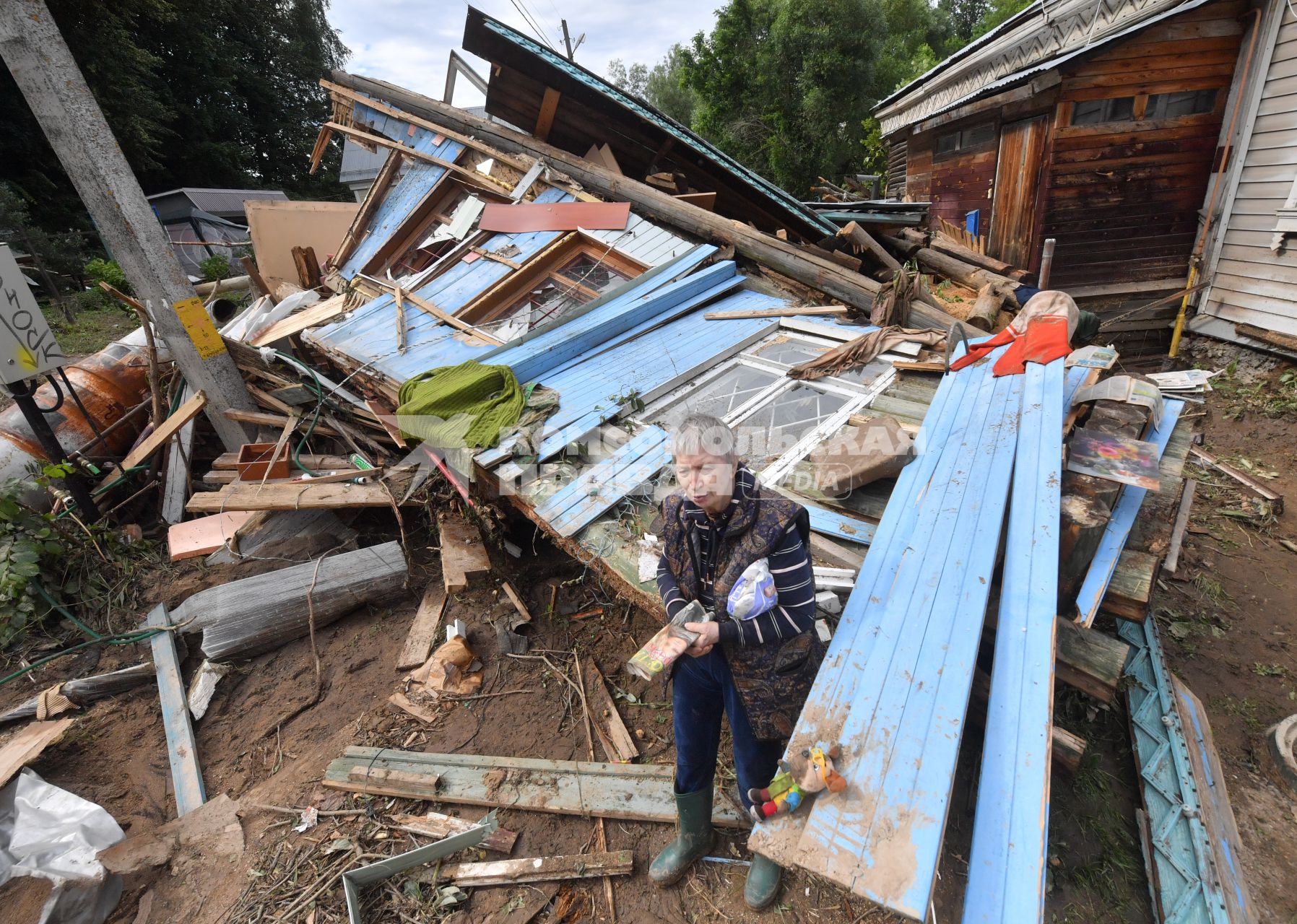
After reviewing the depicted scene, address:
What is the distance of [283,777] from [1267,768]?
6.72m

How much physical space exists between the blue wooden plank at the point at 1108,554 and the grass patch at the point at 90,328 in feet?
54.6

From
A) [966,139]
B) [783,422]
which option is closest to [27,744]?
[783,422]

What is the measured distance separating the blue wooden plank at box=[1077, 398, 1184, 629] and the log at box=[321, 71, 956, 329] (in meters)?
2.23

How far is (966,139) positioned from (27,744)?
17.5 metres

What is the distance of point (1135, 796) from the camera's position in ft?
11.4

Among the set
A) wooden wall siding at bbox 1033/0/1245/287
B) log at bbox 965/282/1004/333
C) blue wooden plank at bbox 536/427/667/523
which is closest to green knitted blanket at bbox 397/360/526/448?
blue wooden plank at bbox 536/427/667/523

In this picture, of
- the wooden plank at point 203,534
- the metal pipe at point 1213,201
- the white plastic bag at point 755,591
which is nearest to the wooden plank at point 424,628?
the wooden plank at point 203,534

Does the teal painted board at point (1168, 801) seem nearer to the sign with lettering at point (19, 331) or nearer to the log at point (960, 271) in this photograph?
the log at point (960, 271)

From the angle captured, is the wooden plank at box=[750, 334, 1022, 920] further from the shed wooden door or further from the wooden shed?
the shed wooden door

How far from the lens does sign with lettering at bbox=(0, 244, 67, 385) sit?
197 inches

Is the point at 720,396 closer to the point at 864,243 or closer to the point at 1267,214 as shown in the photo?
the point at 864,243

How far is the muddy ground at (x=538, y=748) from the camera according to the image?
3.08 m

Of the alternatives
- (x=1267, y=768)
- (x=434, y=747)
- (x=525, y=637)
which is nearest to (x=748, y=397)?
(x=525, y=637)

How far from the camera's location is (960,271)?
313 inches
